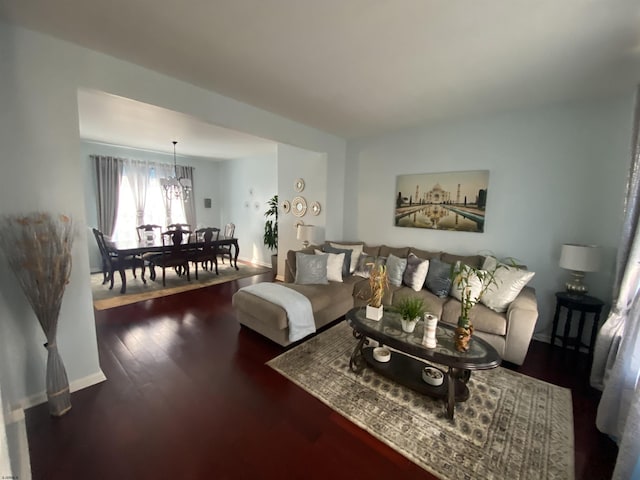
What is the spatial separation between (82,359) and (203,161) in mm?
5996

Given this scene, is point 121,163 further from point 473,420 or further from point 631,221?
point 631,221

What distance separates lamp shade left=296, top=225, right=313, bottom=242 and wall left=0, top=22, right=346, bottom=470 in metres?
2.80

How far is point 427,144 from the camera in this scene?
388cm

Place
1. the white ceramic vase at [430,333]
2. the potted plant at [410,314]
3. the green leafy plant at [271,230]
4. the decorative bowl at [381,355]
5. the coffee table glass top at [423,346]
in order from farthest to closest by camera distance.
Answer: the green leafy plant at [271,230] < the decorative bowl at [381,355] < the potted plant at [410,314] < the white ceramic vase at [430,333] < the coffee table glass top at [423,346]

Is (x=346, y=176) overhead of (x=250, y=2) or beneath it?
beneath

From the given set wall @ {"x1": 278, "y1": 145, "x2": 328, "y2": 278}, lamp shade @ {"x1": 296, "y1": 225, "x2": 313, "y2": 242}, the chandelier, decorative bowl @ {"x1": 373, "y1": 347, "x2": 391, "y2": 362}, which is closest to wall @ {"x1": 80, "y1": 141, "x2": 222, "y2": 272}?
the chandelier

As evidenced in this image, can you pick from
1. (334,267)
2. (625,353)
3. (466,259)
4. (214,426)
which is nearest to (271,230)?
(334,267)

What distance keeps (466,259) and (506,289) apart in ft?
2.42

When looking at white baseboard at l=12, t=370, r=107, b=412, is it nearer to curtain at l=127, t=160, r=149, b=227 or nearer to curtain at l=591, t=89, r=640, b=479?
curtain at l=591, t=89, r=640, b=479

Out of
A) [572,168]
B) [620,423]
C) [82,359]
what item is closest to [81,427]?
[82,359]

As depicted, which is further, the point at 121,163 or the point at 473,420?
the point at 121,163

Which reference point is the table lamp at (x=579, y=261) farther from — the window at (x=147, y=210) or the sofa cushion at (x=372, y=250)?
the window at (x=147, y=210)

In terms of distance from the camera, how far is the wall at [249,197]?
6477 millimetres

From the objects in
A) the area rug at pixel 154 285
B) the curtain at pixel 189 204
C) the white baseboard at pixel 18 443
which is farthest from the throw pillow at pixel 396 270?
the curtain at pixel 189 204
